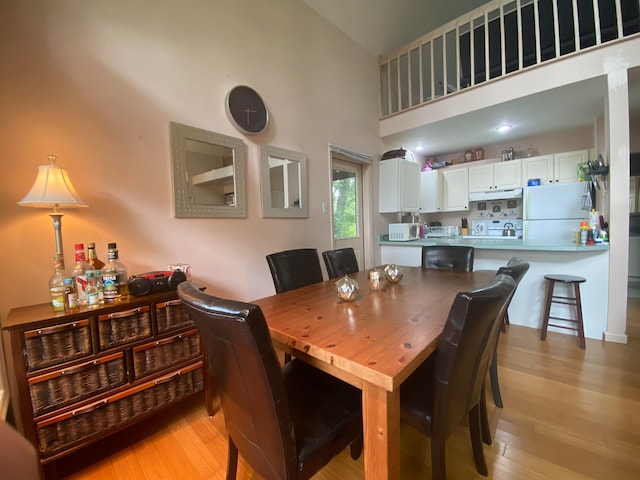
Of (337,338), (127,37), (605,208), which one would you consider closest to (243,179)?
(127,37)

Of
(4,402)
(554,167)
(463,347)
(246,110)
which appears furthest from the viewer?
(554,167)

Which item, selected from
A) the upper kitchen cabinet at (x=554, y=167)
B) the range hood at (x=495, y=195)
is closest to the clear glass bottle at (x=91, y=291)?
the range hood at (x=495, y=195)

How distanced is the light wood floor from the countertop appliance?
107 inches

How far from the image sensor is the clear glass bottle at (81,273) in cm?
133

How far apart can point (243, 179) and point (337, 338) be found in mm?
1680

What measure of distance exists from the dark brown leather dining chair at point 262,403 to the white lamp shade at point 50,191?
0.88 m

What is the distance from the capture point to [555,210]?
351 centimetres

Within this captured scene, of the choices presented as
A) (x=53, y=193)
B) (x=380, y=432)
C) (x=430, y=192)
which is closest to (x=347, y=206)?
(x=430, y=192)

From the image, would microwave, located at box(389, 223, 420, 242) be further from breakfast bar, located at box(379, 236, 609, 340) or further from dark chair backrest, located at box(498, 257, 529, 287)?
dark chair backrest, located at box(498, 257, 529, 287)

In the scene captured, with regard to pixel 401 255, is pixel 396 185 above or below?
above

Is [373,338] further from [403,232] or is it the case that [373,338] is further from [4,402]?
[403,232]

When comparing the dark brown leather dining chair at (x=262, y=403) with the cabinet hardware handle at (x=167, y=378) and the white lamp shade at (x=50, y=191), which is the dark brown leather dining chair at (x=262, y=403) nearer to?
the cabinet hardware handle at (x=167, y=378)

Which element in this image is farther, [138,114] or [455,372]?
[138,114]

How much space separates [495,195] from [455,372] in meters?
4.19
